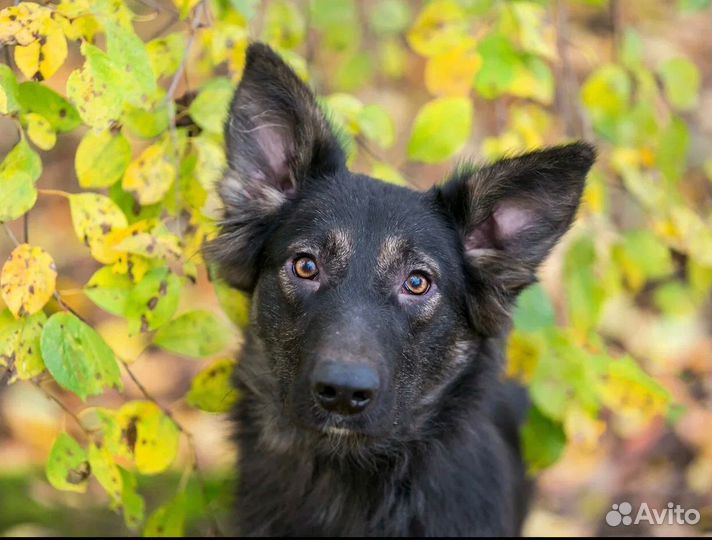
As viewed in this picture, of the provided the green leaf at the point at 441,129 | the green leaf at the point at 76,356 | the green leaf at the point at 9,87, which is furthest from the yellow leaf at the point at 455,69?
the green leaf at the point at 76,356

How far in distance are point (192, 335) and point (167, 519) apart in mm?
942

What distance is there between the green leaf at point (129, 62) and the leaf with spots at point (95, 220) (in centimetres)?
41

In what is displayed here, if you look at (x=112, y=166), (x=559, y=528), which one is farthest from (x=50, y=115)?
(x=559, y=528)

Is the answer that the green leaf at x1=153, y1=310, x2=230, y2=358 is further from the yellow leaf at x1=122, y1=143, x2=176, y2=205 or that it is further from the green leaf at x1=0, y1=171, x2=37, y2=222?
the green leaf at x1=0, y1=171, x2=37, y2=222

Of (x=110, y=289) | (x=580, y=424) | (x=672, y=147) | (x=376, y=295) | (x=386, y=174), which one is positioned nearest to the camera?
(x=110, y=289)

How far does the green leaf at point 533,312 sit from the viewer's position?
4.68m

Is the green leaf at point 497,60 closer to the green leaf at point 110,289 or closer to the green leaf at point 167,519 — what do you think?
the green leaf at point 110,289

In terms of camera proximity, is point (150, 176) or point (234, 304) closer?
point (150, 176)

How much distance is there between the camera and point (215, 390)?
175 inches

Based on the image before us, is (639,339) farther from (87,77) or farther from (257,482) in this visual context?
(87,77)

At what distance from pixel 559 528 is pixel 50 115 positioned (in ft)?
14.1

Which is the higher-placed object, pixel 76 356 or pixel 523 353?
pixel 76 356

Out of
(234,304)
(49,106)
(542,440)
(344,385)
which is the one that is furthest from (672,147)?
(49,106)

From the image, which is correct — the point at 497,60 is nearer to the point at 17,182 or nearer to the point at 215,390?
the point at 215,390
